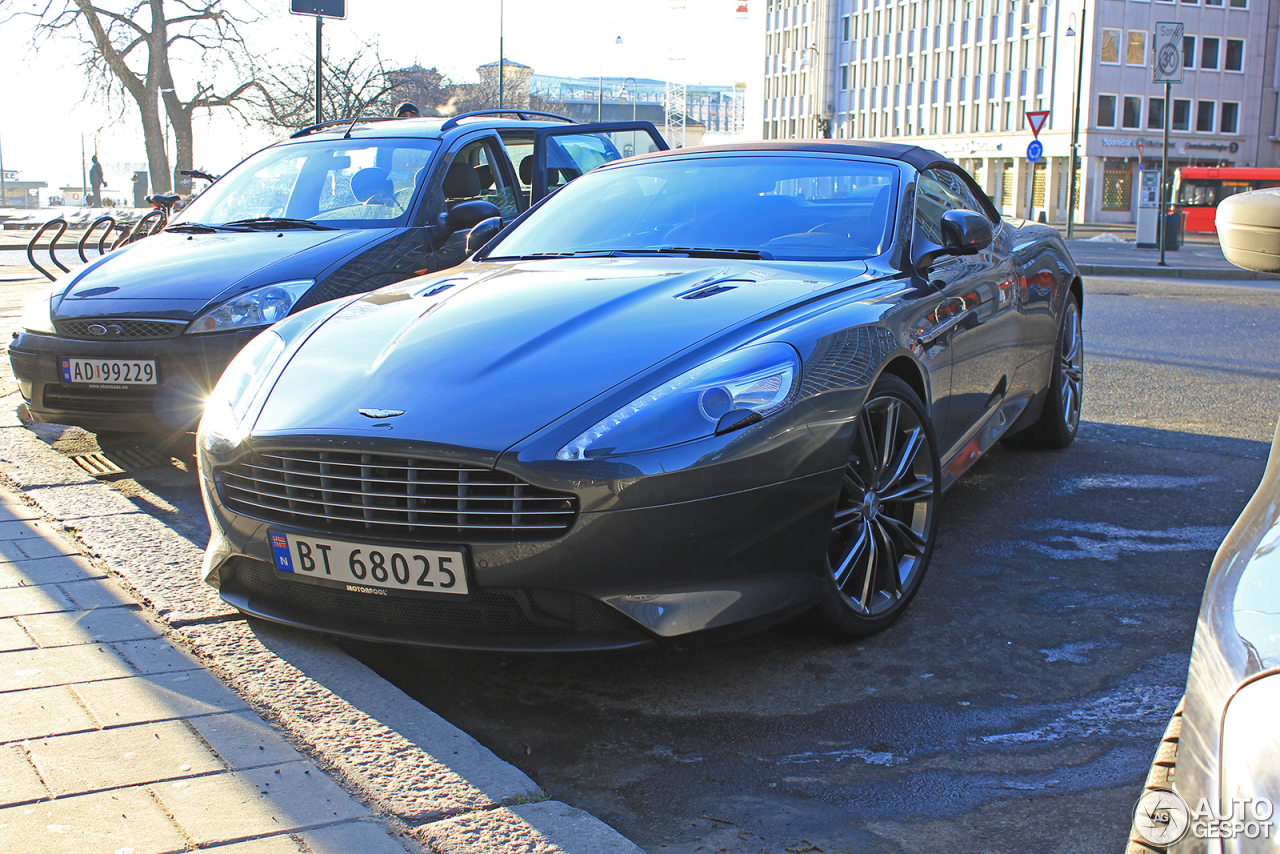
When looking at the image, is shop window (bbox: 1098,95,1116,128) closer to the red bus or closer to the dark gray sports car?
the red bus

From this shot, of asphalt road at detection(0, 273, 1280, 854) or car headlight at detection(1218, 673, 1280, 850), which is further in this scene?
asphalt road at detection(0, 273, 1280, 854)

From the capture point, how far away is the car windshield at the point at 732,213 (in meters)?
4.13

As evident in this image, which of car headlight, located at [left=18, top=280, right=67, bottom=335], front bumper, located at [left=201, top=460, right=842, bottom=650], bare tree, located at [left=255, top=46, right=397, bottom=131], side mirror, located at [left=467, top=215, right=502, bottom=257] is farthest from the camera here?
bare tree, located at [left=255, top=46, right=397, bottom=131]

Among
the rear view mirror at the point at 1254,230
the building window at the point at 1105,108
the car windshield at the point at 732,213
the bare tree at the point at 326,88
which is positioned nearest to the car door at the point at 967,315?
the car windshield at the point at 732,213

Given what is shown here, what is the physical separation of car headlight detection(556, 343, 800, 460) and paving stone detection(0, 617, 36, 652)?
1554mm

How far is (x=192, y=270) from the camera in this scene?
18.0 ft

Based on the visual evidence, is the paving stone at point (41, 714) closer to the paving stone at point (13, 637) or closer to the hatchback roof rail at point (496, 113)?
the paving stone at point (13, 637)

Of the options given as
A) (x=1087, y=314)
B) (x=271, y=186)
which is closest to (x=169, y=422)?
(x=271, y=186)

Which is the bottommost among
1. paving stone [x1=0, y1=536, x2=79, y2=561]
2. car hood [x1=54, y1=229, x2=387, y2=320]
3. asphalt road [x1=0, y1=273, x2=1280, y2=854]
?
asphalt road [x1=0, y1=273, x2=1280, y2=854]

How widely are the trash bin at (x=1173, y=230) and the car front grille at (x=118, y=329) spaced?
A: 74.3 feet

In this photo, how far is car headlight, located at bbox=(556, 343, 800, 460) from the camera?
280cm

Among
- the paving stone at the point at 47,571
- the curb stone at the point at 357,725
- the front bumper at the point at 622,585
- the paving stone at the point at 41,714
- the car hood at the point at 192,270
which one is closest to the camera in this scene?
the curb stone at the point at 357,725

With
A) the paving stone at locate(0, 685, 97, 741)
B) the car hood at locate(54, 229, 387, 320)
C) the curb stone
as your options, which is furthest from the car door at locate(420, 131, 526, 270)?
the paving stone at locate(0, 685, 97, 741)

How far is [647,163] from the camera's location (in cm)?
479
